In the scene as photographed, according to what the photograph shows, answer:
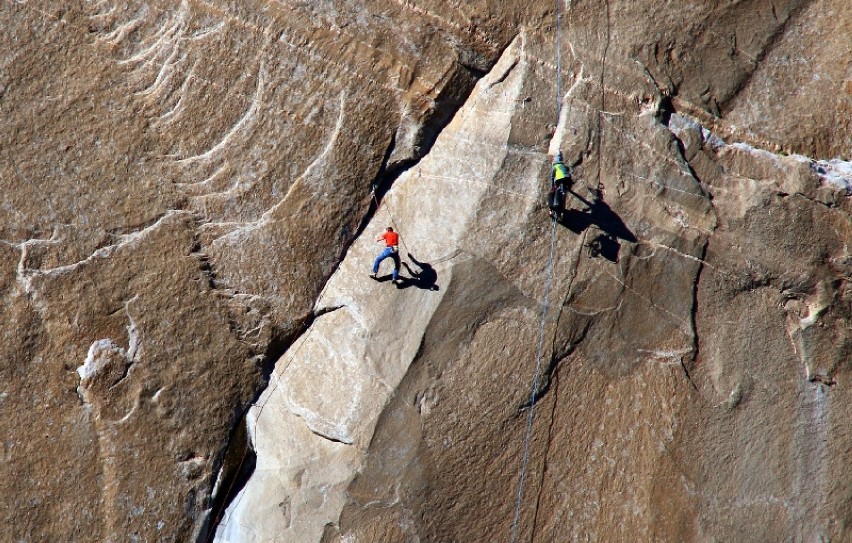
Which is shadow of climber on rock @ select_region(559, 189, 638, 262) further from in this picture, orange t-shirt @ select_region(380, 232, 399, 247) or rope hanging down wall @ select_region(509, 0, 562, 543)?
orange t-shirt @ select_region(380, 232, 399, 247)

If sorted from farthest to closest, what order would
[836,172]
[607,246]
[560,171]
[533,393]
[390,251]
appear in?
[836,172], [607,246], [533,393], [390,251], [560,171]

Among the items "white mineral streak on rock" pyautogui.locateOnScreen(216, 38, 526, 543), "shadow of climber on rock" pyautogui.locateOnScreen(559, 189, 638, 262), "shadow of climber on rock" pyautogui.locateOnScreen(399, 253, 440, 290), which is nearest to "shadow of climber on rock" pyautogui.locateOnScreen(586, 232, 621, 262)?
"shadow of climber on rock" pyautogui.locateOnScreen(559, 189, 638, 262)

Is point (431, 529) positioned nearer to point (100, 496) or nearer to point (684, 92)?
point (100, 496)

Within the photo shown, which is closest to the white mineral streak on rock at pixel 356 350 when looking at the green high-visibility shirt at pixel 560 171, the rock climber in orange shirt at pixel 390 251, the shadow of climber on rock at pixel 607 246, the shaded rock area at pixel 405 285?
the shaded rock area at pixel 405 285

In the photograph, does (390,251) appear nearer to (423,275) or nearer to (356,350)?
(423,275)

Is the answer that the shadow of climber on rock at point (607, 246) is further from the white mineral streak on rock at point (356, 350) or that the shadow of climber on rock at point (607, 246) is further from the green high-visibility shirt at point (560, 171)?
the white mineral streak on rock at point (356, 350)

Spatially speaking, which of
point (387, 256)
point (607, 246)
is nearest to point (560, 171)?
point (607, 246)
